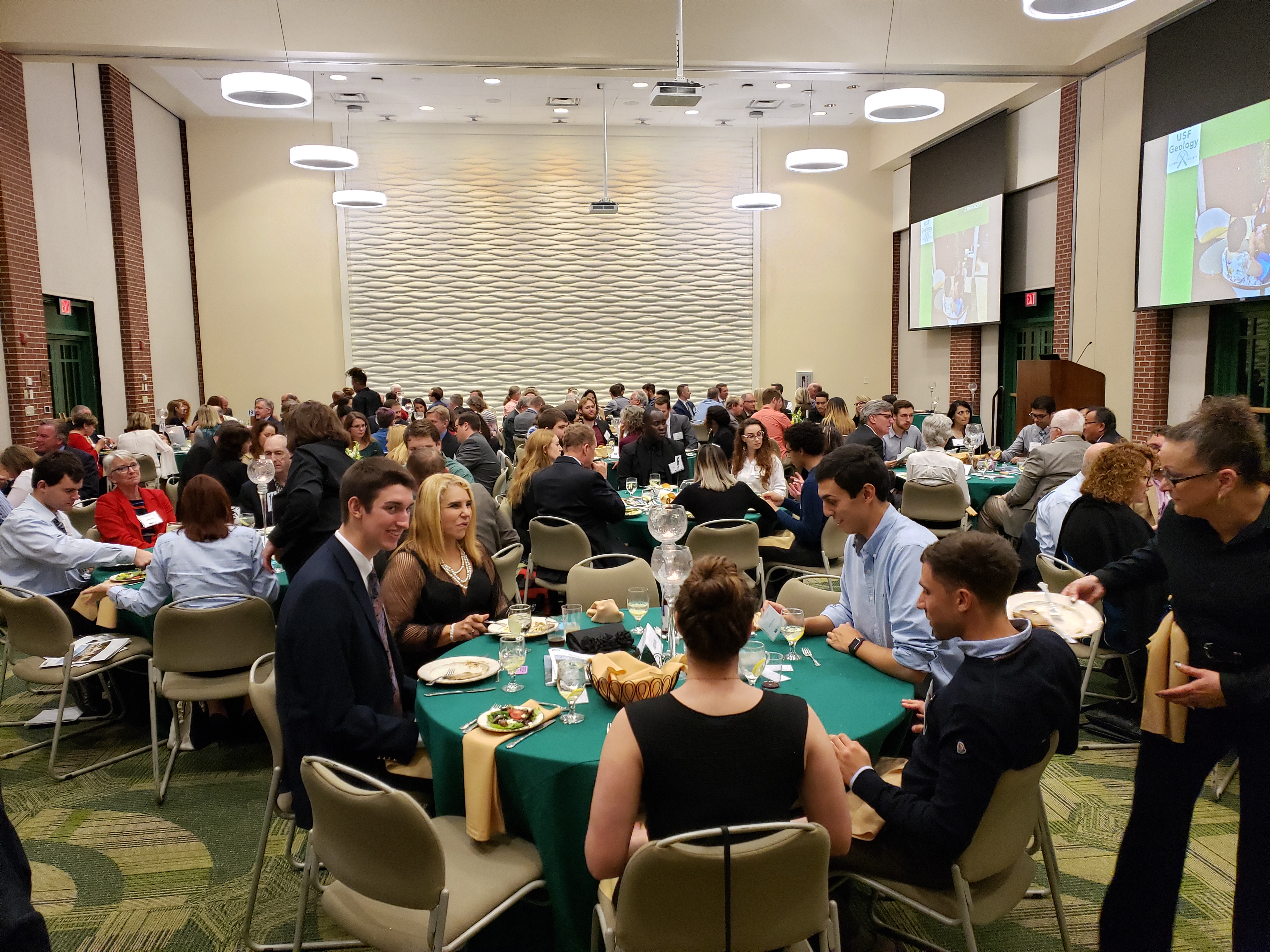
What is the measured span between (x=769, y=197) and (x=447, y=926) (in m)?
11.6

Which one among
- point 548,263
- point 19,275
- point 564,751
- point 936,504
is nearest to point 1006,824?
point 564,751

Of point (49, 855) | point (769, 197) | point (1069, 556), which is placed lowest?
point (49, 855)

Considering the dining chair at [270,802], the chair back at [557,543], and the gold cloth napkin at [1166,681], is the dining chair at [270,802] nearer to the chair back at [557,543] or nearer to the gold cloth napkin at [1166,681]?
the gold cloth napkin at [1166,681]

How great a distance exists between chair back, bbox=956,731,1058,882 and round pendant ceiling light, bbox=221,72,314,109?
7.24 meters

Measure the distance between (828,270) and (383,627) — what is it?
14333 mm

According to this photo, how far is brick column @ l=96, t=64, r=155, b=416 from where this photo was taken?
11531 mm

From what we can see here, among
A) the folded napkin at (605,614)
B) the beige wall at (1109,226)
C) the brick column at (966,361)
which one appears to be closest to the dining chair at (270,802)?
the folded napkin at (605,614)

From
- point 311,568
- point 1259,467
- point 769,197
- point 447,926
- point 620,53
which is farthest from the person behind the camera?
point 769,197

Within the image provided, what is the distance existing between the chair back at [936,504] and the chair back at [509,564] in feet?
9.92

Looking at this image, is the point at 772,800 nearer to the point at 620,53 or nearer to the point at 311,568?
the point at 311,568

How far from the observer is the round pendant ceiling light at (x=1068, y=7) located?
5426 mm

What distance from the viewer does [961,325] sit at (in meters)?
12.9

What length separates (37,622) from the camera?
397cm

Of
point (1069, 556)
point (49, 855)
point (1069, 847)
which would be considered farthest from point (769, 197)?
point (49, 855)
